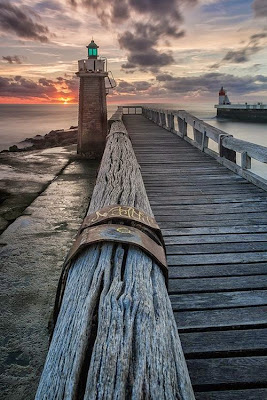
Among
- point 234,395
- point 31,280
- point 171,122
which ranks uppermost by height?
point 171,122

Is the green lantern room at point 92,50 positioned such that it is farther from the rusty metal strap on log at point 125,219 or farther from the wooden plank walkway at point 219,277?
the rusty metal strap on log at point 125,219

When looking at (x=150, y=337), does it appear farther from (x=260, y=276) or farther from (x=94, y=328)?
(x=260, y=276)

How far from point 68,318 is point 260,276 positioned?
1.92 meters

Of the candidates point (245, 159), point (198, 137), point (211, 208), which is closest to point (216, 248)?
point (211, 208)

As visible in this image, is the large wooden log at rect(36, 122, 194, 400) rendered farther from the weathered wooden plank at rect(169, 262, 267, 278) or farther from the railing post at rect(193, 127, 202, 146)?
the railing post at rect(193, 127, 202, 146)

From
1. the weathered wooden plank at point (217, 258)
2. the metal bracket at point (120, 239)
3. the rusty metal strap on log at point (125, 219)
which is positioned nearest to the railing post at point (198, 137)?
the weathered wooden plank at point (217, 258)

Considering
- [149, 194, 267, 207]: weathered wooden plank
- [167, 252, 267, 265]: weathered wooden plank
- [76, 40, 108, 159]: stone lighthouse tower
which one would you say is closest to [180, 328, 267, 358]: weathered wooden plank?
[167, 252, 267, 265]: weathered wooden plank

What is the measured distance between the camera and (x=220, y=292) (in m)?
2.61

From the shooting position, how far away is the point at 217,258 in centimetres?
315

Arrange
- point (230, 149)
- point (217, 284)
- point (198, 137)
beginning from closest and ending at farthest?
point (217, 284) < point (230, 149) < point (198, 137)

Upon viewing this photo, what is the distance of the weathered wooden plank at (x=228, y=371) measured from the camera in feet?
5.95

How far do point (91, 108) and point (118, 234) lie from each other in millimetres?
24788

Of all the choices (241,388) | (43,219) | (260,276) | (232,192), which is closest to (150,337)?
(241,388)

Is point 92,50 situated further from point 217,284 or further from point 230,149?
point 217,284
